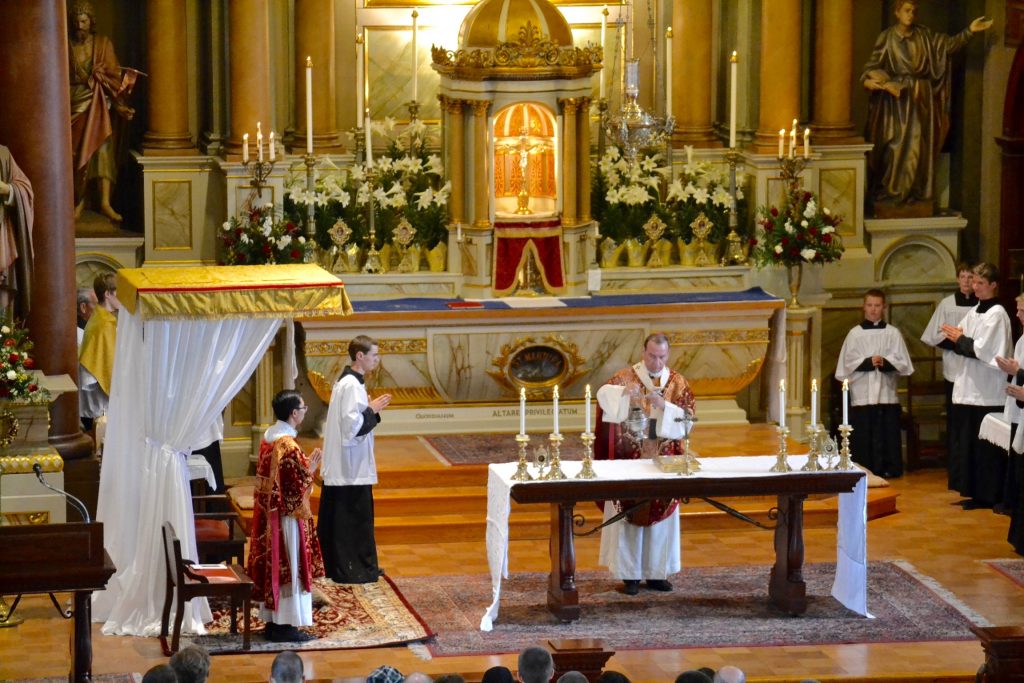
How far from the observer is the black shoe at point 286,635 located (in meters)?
11.9

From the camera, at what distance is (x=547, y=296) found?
15969 mm

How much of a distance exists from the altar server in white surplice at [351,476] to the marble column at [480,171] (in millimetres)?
2983

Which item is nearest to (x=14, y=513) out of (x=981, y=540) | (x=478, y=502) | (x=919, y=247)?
(x=478, y=502)

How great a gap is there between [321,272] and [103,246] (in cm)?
407

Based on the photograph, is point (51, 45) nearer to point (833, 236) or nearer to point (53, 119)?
point (53, 119)

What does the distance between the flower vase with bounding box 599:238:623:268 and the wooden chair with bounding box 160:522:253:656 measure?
5266 mm

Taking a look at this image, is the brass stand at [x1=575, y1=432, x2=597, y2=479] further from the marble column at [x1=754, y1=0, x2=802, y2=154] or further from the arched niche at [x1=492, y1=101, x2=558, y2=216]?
the marble column at [x1=754, y1=0, x2=802, y2=154]

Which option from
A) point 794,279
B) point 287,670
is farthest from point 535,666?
point 794,279

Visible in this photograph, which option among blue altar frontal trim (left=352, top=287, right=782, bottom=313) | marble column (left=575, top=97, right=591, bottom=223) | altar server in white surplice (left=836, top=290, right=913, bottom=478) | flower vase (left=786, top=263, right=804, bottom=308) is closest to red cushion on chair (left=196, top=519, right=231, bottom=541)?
blue altar frontal trim (left=352, top=287, right=782, bottom=313)

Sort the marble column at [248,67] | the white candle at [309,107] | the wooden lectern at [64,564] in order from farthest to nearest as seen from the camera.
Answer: the marble column at [248,67], the white candle at [309,107], the wooden lectern at [64,564]

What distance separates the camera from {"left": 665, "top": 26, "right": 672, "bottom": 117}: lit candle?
16.4m

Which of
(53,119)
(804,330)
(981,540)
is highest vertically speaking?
(53,119)

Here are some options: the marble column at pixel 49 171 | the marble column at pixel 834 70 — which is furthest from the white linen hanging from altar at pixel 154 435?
the marble column at pixel 834 70

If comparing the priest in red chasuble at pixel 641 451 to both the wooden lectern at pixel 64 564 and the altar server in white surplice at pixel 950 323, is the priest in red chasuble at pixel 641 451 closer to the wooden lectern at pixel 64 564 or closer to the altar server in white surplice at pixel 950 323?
the altar server in white surplice at pixel 950 323
